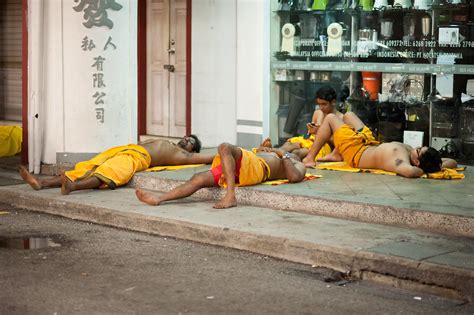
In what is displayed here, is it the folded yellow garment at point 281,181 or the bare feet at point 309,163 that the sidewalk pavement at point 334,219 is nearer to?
the folded yellow garment at point 281,181

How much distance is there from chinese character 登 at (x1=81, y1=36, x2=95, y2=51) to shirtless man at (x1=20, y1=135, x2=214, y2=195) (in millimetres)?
1418

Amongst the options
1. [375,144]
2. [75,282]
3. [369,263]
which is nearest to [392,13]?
[375,144]

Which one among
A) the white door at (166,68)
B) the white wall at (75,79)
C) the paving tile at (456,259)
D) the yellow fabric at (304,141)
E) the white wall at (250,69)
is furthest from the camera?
the white door at (166,68)

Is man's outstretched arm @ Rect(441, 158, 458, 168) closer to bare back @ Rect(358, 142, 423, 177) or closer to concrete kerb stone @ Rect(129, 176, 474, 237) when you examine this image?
bare back @ Rect(358, 142, 423, 177)

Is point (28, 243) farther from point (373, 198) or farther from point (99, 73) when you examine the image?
point (99, 73)

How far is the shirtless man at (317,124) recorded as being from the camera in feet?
38.1

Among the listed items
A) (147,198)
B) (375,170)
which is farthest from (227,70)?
(147,198)

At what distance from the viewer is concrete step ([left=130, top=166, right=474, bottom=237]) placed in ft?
27.7

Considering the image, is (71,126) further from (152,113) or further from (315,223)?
(315,223)

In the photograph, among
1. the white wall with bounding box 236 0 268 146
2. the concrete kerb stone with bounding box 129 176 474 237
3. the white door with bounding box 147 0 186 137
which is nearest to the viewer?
the concrete kerb stone with bounding box 129 176 474 237

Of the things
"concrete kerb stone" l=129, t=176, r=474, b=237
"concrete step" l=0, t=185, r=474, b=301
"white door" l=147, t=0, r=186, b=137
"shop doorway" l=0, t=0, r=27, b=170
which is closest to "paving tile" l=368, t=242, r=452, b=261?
"concrete step" l=0, t=185, r=474, b=301

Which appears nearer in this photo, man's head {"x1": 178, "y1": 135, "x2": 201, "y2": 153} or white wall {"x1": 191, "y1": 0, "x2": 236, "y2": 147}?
man's head {"x1": 178, "y1": 135, "x2": 201, "y2": 153}

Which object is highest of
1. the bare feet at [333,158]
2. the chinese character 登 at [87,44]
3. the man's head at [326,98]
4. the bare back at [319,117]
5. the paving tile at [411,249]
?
the chinese character 登 at [87,44]

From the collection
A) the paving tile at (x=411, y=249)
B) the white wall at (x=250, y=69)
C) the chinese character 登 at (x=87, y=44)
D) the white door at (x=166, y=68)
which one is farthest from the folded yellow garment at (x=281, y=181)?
the white door at (x=166, y=68)
